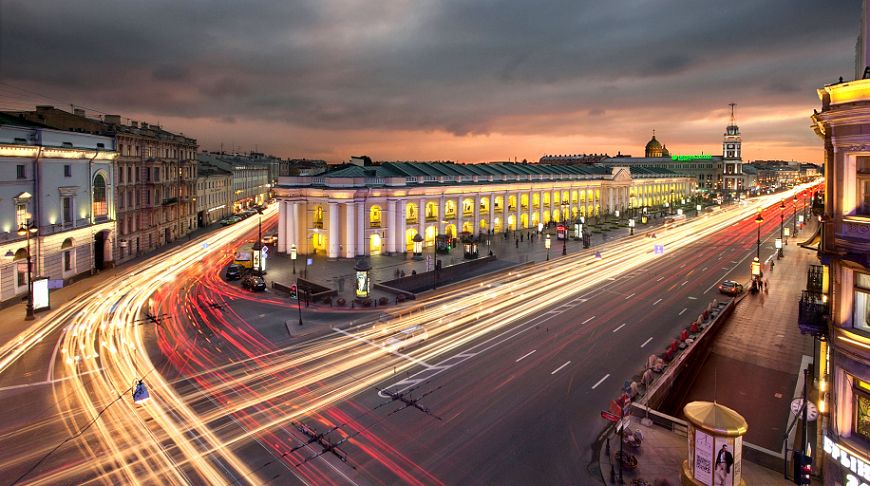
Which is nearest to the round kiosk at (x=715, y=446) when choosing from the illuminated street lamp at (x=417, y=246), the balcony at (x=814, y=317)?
the balcony at (x=814, y=317)

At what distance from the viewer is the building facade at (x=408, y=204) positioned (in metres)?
57.6

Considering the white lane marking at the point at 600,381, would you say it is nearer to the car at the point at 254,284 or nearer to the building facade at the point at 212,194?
the car at the point at 254,284

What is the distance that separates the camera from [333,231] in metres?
56.6

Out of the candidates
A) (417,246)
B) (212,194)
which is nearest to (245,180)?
(212,194)

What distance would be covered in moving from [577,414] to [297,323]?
19.5 m

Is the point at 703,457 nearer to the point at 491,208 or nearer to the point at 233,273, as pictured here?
the point at 233,273

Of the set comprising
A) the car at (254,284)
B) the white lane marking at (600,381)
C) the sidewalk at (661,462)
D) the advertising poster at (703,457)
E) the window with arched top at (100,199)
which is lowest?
the sidewalk at (661,462)

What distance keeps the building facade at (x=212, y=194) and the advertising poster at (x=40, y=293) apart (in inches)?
1992

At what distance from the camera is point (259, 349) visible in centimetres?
2725

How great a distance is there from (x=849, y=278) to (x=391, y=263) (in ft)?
143

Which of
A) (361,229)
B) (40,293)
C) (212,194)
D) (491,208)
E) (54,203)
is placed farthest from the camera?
(212,194)

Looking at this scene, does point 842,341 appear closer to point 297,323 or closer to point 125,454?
point 125,454

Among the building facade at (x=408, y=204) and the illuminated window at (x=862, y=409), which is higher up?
the building facade at (x=408, y=204)

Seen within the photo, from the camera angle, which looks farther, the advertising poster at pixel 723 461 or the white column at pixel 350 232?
the white column at pixel 350 232
